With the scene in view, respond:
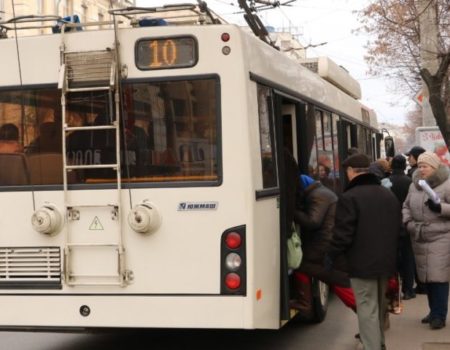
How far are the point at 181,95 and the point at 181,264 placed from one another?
1.30 meters

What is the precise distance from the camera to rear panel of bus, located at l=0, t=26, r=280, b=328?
5.69m

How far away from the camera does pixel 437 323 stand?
26.1 feet

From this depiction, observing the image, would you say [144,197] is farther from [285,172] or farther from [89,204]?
[285,172]

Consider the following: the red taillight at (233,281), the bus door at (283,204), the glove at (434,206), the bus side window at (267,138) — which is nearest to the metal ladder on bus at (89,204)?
the red taillight at (233,281)

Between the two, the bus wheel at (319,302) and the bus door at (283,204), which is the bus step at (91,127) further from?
the bus wheel at (319,302)

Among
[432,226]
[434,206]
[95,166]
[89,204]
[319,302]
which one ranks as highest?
[95,166]

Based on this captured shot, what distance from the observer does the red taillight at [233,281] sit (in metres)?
5.67

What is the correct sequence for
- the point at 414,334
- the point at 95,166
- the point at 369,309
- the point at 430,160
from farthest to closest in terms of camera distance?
the point at 414,334, the point at 430,160, the point at 369,309, the point at 95,166

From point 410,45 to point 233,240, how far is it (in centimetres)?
1948

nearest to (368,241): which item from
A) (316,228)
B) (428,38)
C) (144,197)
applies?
(316,228)

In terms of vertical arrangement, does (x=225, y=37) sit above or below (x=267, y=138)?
above

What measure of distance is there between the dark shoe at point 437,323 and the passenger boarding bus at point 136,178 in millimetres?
2536

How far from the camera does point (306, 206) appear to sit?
276 inches

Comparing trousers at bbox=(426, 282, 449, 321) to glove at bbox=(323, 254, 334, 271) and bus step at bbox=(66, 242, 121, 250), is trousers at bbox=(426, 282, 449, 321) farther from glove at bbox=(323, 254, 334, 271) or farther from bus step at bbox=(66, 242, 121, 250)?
bus step at bbox=(66, 242, 121, 250)
